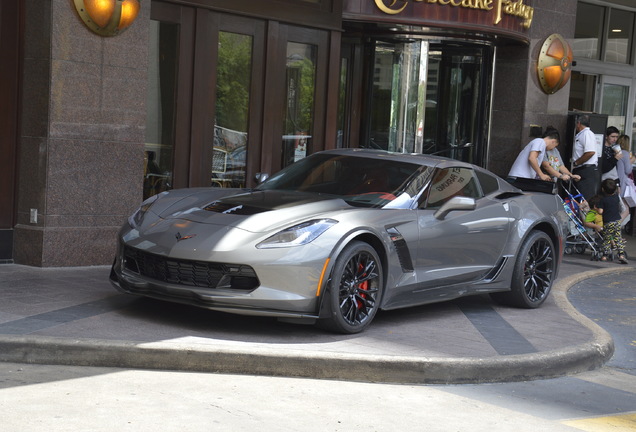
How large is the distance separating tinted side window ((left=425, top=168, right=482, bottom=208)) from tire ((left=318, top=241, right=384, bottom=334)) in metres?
1.03

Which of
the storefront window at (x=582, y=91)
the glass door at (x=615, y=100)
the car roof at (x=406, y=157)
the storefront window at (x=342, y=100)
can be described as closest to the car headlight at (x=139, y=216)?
the car roof at (x=406, y=157)

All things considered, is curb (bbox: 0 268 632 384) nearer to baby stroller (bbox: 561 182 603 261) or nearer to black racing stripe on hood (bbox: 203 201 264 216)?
black racing stripe on hood (bbox: 203 201 264 216)

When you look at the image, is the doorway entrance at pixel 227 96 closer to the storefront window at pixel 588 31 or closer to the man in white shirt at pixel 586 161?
the man in white shirt at pixel 586 161

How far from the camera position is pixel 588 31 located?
754 inches

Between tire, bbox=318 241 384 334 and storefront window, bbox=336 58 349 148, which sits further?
storefront window, bbox=336 58 349 148

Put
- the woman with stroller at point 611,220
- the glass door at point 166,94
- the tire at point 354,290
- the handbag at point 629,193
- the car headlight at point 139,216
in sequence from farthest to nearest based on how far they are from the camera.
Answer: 1. the handbag at point 629,193
2. the woman with stroller at point 611,220
3. the glass door at point 166,94
4. the car headlight at point 139,216
5. the tire at point 354,290

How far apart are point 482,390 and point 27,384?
2896 mm

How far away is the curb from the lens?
6.21 metres

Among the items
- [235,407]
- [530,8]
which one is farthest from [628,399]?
[530,8]

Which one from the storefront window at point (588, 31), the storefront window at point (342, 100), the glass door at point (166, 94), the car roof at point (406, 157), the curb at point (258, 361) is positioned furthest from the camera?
the storefront window at point (588, 31)

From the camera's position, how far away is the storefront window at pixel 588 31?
62.1 ft

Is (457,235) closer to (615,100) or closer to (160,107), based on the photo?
(160,107)

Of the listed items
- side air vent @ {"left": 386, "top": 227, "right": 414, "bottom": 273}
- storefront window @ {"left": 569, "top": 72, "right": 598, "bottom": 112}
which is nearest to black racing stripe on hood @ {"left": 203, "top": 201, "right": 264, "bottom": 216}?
side air vent @ {"left": 386, "top": 227, "right": 414, "bottom": 273}

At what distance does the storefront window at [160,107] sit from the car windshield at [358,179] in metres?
2.80
